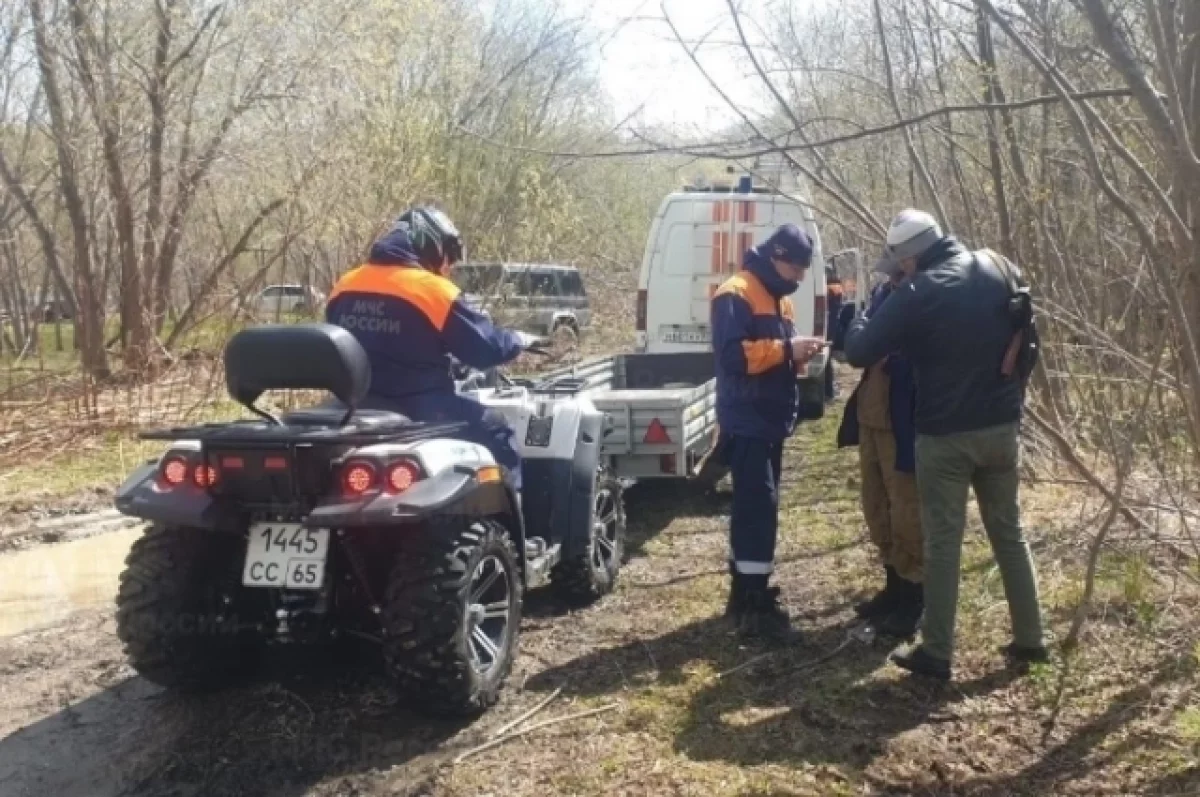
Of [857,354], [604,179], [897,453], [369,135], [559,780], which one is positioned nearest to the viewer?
[559,780]

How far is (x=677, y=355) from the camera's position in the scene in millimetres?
9156

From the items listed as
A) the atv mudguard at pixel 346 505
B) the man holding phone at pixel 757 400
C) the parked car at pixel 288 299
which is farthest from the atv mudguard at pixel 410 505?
the parked car at pixel 288 299

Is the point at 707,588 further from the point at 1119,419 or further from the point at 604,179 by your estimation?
the point at 604,179

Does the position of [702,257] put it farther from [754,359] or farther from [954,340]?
[954,340]

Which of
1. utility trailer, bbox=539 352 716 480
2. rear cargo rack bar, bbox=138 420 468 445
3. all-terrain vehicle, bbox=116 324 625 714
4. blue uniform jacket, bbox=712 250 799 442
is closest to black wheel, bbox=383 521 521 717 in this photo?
all-terrain vehicle, bbox=116 324 625 714

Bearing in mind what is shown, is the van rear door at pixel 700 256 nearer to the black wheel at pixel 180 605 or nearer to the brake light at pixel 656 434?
the brake light at pixel 656 434

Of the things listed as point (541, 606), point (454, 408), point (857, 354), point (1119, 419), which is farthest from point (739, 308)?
point (1119, 419)

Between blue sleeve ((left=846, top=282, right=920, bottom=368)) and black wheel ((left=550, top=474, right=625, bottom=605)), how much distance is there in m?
1.58

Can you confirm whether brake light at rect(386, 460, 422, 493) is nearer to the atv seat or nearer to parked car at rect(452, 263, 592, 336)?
the atv seat

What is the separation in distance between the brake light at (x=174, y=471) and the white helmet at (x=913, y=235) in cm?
276

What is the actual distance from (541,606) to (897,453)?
1838 mm

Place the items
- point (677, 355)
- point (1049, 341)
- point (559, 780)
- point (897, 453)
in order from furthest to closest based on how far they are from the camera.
→ point (677, 355), point (1049, 341), point (897, 453), point (559, 780)

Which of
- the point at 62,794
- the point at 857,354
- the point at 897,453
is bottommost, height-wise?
the point at 62,794

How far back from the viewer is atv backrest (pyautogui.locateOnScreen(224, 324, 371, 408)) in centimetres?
411
